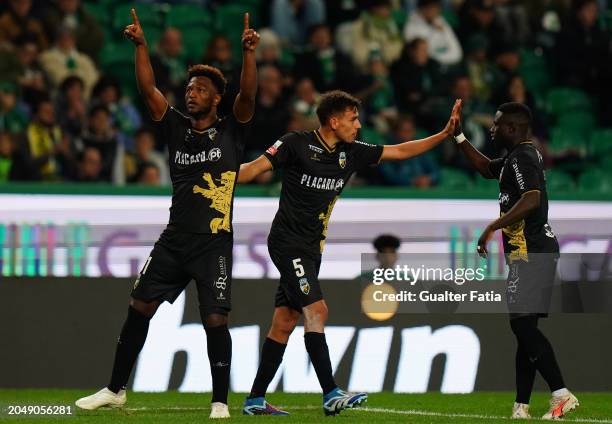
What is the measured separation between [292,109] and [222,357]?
22.4 ft

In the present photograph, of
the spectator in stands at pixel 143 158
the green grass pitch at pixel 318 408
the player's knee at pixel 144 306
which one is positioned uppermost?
the spectator in stands at pixel 143 158

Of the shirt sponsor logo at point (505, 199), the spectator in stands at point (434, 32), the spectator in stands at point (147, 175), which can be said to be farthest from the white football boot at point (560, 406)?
the spectator in stands at point (434, 32)

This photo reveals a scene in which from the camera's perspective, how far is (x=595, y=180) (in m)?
15.3

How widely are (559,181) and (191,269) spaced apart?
8.05 m

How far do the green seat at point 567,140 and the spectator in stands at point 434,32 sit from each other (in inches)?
61.2

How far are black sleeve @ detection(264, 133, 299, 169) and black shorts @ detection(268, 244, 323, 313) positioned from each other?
54 centimetres

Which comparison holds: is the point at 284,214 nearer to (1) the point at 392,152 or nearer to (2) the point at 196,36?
(1) the point at 392,152

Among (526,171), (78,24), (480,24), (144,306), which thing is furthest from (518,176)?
(480,24)

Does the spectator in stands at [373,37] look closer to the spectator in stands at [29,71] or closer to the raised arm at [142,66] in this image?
the spectator in stands at [29,71]

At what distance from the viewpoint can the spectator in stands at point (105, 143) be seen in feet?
44.5

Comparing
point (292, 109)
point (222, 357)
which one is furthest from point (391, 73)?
point (222, 357)

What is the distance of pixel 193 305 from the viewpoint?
10.9 m

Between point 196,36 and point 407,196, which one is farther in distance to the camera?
point 196,36

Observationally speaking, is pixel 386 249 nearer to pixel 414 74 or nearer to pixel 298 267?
pixel 298 267
